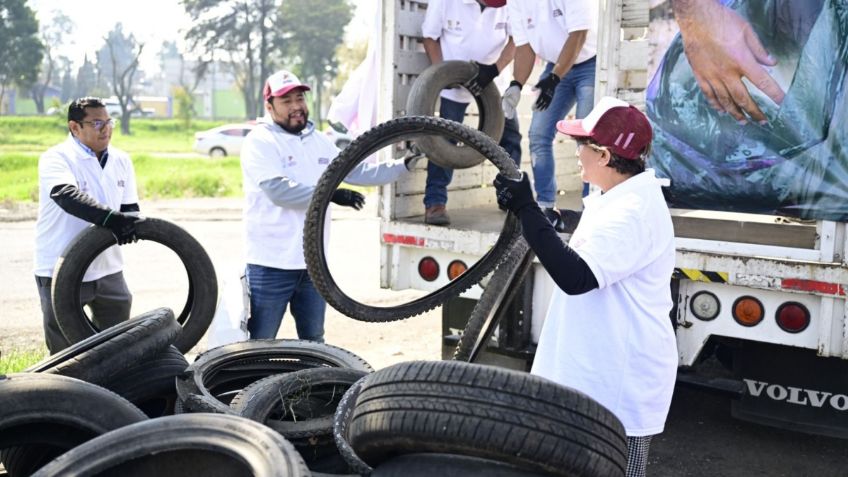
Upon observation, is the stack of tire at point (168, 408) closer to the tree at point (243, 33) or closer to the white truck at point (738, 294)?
the white truck at point (738, 294)

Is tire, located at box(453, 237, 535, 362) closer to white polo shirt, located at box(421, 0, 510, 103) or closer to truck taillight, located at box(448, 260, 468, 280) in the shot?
truck taillight, located at box(448, 260, 468, 280)

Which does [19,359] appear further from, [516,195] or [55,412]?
[516,195]

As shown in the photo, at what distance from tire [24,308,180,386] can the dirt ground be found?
1.60 m

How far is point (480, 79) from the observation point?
6.07 meters

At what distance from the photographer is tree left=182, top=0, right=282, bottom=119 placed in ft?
214

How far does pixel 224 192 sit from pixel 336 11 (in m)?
48.2

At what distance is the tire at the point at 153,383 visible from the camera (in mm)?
4328

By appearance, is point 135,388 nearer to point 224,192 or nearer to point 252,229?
point 252,229

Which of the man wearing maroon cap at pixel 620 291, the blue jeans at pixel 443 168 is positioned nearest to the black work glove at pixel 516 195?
the man wearing maroon cap at pixel 620 291

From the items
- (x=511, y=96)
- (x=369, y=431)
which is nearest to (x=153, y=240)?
(x=511, y=96)

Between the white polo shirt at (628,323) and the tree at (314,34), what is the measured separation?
207ft

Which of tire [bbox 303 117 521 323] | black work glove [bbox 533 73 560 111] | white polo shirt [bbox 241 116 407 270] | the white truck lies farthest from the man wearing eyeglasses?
black work glove [bbox 533 73 560 111]

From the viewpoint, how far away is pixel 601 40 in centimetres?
487

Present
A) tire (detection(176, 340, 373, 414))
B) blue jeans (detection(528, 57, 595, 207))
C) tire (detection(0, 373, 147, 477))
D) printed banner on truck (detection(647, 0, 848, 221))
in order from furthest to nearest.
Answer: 1. blue jeans (detection(528, 57, 595, 207))
2. tire (detection(176, 340, 373, 414))
3. printed banner on truck (detection(647, 0, 848, 221))
4. tire (detection(0, 373, 147, 477))
